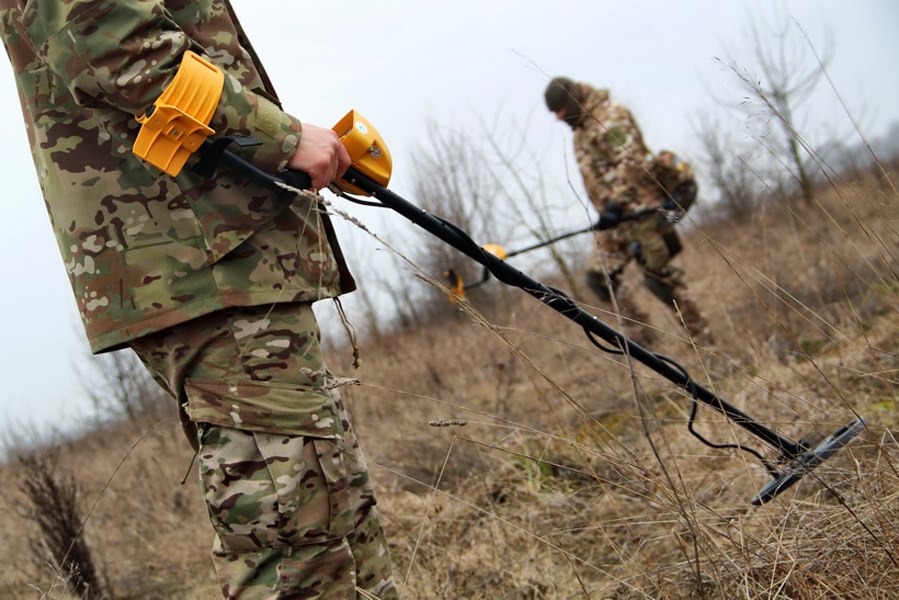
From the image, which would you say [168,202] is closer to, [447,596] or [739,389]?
[447,596]

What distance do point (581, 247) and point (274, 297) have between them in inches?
303

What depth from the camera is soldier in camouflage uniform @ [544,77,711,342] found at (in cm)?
531

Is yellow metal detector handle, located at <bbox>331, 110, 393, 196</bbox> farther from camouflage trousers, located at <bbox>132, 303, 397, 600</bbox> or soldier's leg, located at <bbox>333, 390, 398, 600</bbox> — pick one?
soldier's leg, located at <bbox>333, 390, 398, 600</bbox>

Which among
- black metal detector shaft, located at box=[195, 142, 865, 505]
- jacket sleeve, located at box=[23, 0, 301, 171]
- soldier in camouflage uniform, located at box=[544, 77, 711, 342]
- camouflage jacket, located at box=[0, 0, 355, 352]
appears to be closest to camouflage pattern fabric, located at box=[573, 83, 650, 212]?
soldier in camouflage uniform, located at box=[544, 77, 711, 342]

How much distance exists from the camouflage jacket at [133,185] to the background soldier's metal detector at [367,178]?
0.15ft

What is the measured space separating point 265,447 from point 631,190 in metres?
4.45

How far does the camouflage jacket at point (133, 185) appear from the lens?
1.39 metres

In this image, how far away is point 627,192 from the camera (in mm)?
5457

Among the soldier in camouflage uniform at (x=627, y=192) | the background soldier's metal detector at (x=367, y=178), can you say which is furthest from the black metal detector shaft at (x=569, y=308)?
the soldier in camouflage uniform at (x=627, y=192)

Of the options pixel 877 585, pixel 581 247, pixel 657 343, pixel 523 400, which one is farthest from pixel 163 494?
pixel 581 247

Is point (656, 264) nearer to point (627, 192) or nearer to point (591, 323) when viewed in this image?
point (627, 192)

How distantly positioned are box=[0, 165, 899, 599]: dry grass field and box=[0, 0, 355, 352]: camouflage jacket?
0.36m

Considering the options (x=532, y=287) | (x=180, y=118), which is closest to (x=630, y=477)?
(x=532, y=287)

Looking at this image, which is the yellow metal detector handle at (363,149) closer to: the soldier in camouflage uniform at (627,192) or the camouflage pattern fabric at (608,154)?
the soldier in camouflage uniform at (627,192)
